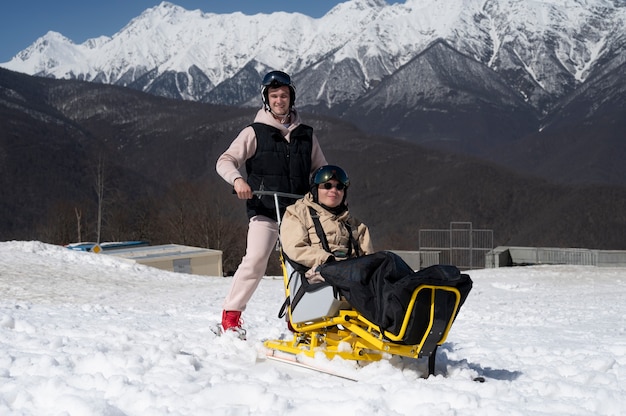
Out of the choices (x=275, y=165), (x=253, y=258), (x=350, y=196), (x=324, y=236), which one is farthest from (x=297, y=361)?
(x=350, y=196)

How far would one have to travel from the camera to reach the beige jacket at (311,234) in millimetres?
4766

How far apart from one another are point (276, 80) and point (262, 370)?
2287mm

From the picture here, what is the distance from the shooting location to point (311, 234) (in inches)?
193

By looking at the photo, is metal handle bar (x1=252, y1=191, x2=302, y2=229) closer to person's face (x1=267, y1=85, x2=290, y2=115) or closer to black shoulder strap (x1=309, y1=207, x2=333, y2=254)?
black shoulder strap (x1=309, y1=207, x2=333, y2=254)

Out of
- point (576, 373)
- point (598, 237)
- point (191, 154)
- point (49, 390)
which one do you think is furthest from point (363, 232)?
point (191, 154)

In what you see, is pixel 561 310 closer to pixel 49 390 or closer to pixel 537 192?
pixel 49 390

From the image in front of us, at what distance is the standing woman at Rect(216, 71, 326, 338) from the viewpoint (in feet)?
18.3

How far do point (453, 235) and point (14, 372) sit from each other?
30.2 meters

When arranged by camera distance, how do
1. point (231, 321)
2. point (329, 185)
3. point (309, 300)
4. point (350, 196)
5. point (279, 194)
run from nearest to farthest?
1. point (309, 300)
2. point (329, 185)
3. point (279, 194)
4. point (231, 321)
5. point (350, 196)

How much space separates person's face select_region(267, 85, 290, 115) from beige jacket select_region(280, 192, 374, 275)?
0.93 m

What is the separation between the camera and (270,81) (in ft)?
18.3

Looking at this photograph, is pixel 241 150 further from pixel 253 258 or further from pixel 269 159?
pixel 253 258

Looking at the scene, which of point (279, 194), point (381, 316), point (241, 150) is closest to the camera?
point (381, 316)

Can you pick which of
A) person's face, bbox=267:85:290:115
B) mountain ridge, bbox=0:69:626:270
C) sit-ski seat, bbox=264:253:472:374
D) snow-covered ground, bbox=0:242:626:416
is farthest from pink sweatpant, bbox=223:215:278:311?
mountain ridge, bbox=0:69:626:270
